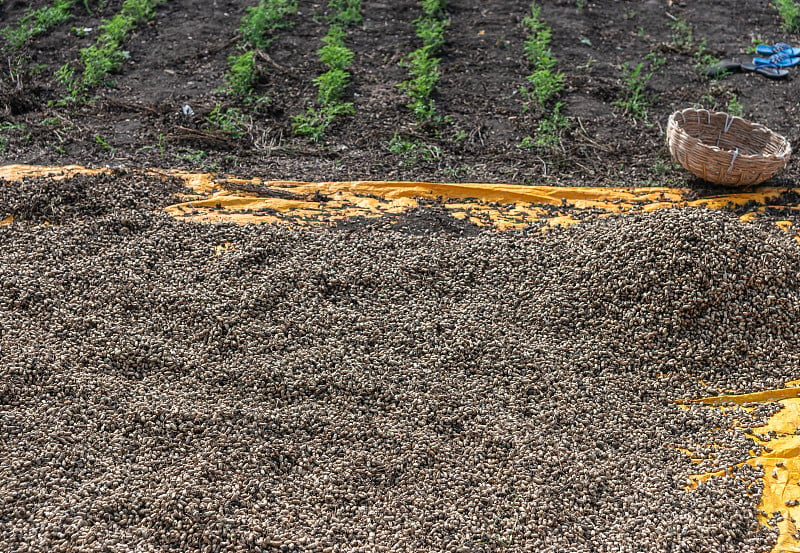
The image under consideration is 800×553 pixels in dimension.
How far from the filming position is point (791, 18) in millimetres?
7438

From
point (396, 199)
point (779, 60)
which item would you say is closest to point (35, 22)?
point (396, 199)

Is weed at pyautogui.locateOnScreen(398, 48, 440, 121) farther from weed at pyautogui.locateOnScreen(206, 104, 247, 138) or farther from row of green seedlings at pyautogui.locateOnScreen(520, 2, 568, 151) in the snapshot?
weed at pyautogui.locateOnScreen(206, 104, 247, 138)

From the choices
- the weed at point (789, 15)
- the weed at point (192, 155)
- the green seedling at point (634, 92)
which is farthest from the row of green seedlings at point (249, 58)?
the weed at point (789, 15)

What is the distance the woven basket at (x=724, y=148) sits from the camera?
500 centimetres

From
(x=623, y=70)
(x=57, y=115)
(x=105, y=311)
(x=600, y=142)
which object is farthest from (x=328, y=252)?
(x=623, y=70)

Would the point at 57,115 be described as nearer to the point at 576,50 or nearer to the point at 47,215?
the point at 47,215

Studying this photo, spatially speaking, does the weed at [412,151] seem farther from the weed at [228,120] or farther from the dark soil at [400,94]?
the weed at [228,120]

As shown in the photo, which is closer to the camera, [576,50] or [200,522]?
[200,522]

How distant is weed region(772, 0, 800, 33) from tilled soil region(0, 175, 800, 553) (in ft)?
12.0

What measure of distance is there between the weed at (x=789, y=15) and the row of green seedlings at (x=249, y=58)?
4725 mm

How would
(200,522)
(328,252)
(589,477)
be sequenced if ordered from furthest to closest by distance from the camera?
(328,252)
(589,477)
(200,522)

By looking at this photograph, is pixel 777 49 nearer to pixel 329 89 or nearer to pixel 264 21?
pixel 329 89

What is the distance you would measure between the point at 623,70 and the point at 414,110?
2.01m

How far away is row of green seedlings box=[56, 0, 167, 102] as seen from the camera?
6.50 m
